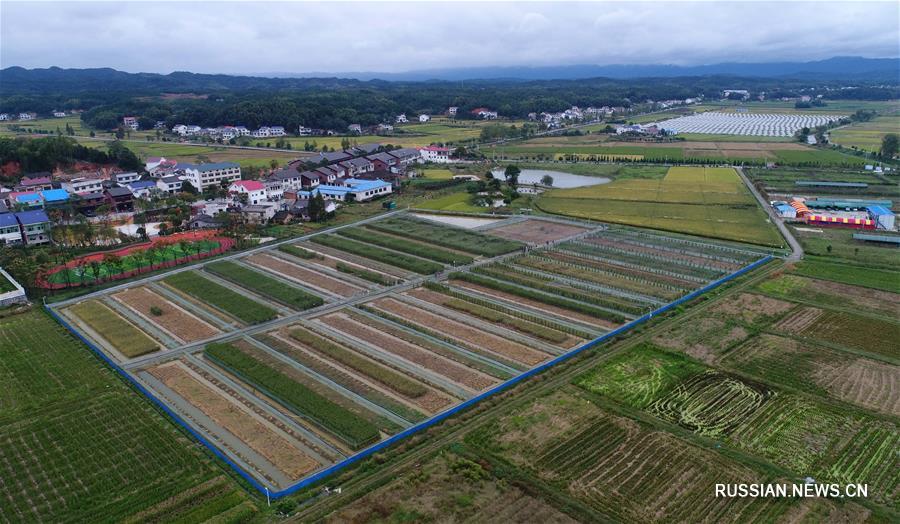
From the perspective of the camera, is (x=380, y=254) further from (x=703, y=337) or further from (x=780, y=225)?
(x=780, y=225)

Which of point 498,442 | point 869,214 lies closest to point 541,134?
point 869,214

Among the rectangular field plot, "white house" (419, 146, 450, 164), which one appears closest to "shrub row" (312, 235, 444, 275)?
the rectangular field plot

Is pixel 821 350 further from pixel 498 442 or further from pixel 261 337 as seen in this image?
pixel 261 337

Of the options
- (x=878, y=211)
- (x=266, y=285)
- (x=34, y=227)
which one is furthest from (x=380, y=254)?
(x=878, y=211)

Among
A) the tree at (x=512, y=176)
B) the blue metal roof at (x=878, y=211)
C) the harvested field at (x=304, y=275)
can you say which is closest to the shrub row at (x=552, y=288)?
the harvested field at (x=304, y=275)

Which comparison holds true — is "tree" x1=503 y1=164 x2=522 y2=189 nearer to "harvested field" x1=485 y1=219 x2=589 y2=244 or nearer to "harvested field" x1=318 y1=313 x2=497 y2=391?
"harvested field" x1=485 y1=219 x2=589 y2=244
